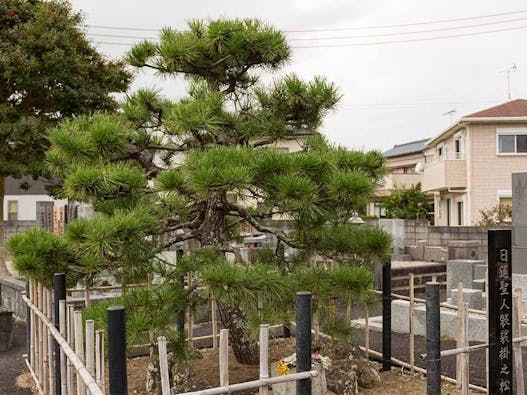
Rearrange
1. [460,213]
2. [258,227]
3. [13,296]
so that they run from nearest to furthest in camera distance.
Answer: [258,227]
[13,296]
[460,213]

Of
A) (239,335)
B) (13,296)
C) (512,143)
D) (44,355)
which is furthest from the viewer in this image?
(512,143)

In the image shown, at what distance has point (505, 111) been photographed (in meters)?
19.1

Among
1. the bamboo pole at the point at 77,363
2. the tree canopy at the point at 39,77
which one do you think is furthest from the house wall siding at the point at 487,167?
the bamboo pole at the point at 77,363

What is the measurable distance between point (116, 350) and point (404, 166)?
32940mm

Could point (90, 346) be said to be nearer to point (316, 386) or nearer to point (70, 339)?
point (70, 339)

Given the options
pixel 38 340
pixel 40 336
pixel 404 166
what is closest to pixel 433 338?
pixel 40 336

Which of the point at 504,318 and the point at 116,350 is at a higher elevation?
the point at 116,350

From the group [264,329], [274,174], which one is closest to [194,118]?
[274,174]

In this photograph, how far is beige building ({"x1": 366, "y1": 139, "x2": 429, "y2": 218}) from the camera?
2861 cm

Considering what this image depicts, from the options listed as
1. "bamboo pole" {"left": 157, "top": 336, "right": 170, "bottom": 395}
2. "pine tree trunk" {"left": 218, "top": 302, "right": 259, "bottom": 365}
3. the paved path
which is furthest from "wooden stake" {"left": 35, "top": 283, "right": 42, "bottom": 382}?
"bamboo pole" {"left": 157, "top": 336, "right": 170, "bottom": 395}

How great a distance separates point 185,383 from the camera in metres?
4.55

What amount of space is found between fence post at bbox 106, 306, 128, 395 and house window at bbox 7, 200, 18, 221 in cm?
3127

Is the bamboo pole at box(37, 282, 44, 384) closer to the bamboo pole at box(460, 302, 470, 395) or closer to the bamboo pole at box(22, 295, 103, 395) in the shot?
the bamboo pole at box(22, 295, 103, 395)

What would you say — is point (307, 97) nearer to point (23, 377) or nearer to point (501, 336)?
point (501, 336)
